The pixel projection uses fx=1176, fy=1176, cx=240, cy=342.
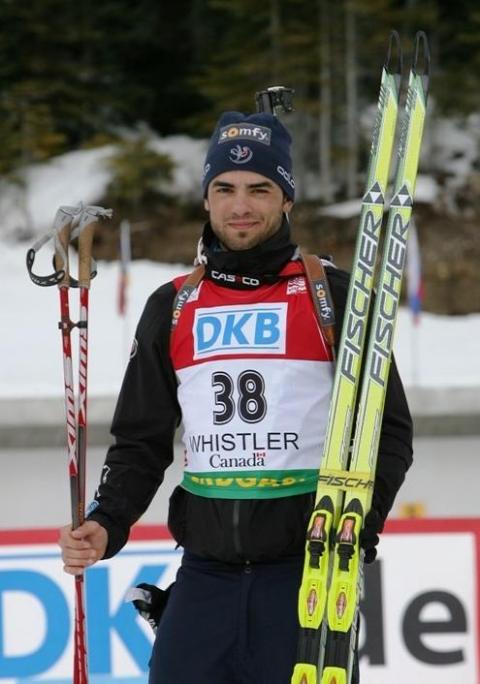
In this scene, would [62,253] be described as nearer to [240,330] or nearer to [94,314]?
[240,330]

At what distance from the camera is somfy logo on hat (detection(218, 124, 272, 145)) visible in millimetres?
2385

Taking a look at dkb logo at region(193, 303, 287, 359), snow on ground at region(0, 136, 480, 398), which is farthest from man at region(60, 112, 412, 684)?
snow on ground at region(0, 136, 480, 398)

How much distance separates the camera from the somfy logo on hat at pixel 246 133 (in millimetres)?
2385

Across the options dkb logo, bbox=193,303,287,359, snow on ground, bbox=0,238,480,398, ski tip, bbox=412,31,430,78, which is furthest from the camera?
snow on ground, bbox=0,238,480,398

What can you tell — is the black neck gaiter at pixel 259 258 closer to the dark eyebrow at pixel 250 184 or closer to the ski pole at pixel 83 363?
the dark eyebrow at pixel 250 184

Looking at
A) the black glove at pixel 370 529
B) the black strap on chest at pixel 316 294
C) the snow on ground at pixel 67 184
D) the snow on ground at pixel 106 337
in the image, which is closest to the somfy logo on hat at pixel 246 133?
the black strap on chest at pixel 316 294

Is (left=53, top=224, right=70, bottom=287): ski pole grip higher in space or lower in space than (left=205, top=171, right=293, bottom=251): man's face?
lower

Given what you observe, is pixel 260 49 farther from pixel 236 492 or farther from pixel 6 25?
pixel 236 492

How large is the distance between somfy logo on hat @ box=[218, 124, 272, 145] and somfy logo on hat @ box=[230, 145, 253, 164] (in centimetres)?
3

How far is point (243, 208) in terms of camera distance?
2.30 meters

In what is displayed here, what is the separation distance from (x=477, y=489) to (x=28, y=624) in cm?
182

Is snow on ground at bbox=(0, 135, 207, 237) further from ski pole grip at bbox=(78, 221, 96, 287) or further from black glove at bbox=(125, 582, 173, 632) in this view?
black glove at bbox=(125, 582, 173, 632)

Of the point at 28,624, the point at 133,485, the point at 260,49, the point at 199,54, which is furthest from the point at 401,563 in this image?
the point at 199,54

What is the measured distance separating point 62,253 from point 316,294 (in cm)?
53
